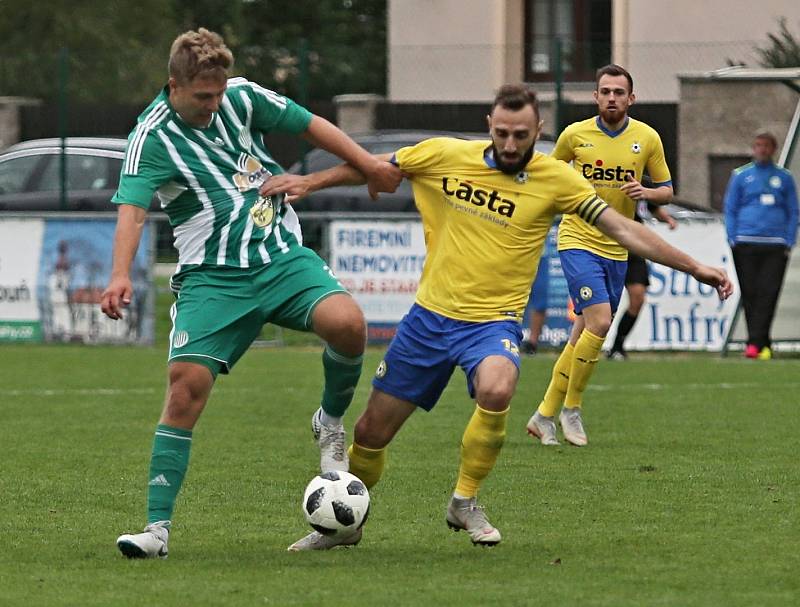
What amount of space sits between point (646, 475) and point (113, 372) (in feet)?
23.3

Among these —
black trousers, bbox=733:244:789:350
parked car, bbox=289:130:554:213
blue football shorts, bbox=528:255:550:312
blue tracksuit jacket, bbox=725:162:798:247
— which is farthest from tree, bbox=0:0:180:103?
black trousers, bbox=733:244:789:350

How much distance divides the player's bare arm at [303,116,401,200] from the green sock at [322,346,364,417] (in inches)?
28.3

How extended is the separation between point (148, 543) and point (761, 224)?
1071 centimetres

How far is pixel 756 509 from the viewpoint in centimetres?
775

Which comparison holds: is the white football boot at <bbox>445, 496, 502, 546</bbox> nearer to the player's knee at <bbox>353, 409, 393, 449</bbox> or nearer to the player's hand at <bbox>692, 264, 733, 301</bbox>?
the player's knee at <bbox>353, 409, 393, 449</bbox>

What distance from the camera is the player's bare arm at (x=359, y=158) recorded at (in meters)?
6.84

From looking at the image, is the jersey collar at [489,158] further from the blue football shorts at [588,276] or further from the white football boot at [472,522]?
the blue football shorts at [588,276]

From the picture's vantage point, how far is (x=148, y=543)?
258 inches

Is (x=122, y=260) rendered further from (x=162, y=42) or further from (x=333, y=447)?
(x=162, y=42)

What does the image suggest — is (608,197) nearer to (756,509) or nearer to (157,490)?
(756,509)

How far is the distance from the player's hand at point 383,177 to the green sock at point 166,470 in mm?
1217

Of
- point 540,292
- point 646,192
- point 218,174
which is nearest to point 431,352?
point 218,174

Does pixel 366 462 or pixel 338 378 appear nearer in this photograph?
pixel 366 462

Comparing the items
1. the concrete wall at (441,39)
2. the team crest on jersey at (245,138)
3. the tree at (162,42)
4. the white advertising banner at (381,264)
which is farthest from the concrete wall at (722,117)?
the team crest on jersey at (245,138)
